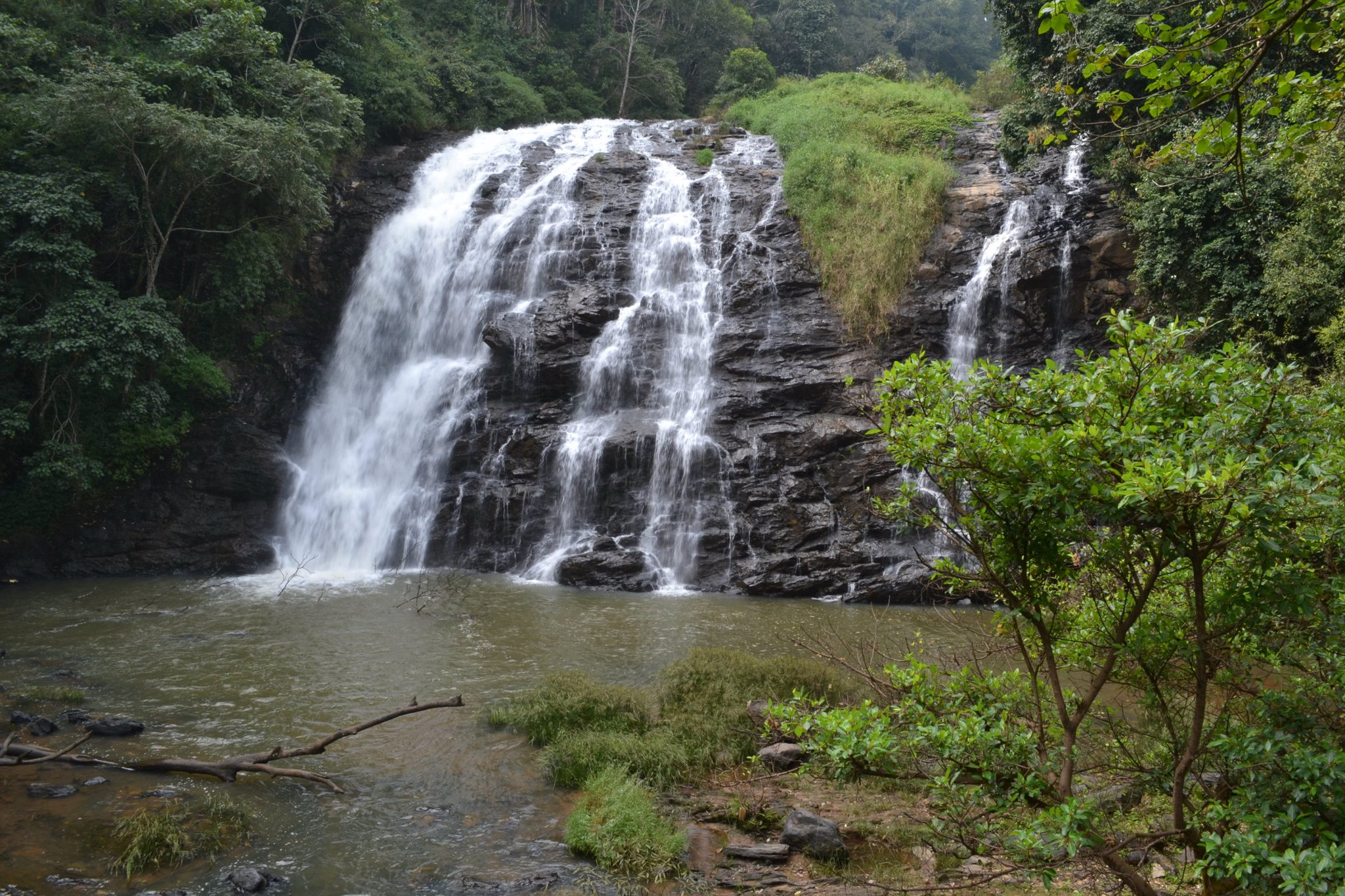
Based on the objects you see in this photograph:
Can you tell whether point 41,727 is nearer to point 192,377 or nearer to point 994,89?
point 192,377

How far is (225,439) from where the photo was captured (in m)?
18.6

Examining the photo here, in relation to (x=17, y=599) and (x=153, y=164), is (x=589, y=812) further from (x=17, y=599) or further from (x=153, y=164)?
(x=153, y=164)

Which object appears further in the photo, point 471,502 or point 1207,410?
point 471,502

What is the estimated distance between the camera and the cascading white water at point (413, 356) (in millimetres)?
17922

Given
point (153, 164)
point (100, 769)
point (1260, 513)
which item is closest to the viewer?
point (1260, 513)

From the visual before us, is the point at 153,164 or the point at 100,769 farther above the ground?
the point at 153,164

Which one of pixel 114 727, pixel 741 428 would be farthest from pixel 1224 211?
pixel 114 727

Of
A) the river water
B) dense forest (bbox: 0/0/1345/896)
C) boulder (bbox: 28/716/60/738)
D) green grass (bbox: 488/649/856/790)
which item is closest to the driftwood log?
the river water

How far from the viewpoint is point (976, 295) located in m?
17.8

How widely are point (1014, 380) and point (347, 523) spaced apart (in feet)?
56.3

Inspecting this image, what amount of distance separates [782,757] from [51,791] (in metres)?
5.64

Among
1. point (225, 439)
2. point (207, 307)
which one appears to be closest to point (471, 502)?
point (225, 439)

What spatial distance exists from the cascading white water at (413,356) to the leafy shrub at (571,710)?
A: 10.0 m

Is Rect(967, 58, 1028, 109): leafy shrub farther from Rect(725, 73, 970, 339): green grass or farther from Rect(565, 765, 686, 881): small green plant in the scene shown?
Rect(565, 765, 686, 881): small green plant
